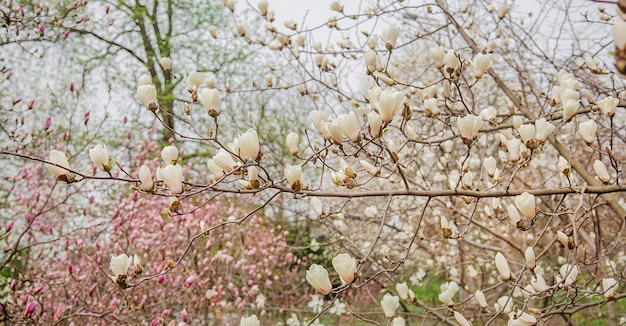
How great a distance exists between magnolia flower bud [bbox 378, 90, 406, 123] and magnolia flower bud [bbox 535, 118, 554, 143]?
0.43m

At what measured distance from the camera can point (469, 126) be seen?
1.23m

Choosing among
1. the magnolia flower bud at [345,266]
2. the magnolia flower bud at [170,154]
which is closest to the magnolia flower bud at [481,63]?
the magnolia flower bud at [345,266]

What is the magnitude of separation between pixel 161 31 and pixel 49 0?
2.13 m

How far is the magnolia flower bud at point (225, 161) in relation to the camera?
1185 mm

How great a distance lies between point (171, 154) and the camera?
3.99 feet

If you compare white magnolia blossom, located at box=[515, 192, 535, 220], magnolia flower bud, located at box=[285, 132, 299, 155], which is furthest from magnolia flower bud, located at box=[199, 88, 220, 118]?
white magnolia blossom, located at box=[515, 192, 535, 220]

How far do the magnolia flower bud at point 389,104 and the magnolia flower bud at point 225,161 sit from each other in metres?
0.41

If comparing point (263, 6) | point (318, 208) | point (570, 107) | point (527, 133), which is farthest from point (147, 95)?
point (263, 6)

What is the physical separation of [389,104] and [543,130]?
0.48 m

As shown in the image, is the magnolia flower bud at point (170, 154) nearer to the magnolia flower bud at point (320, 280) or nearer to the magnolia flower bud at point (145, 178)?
the magnolia flower bud at point (145, 178)

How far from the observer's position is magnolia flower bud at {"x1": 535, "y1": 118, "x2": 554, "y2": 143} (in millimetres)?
1246

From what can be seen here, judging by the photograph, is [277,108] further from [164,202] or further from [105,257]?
[105,257]

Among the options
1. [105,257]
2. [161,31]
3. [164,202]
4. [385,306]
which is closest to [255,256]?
[164,202]

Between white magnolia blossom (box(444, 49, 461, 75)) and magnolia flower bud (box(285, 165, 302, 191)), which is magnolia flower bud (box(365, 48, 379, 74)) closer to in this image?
white magnolia blossom (box(444, 49, 461, 75))
